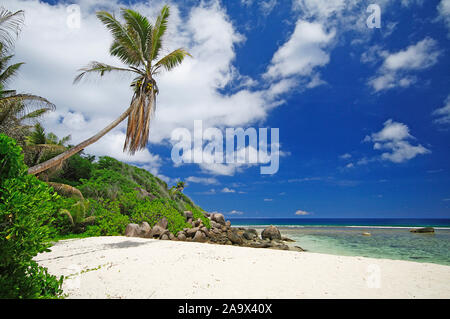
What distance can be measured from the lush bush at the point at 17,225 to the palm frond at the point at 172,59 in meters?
8.58

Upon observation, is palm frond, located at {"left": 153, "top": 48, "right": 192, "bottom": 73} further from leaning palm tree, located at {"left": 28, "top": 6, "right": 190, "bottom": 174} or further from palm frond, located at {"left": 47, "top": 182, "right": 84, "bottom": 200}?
palm frond, located at {"left": 47, "top": 182, "right": 84, "bottom": 200}

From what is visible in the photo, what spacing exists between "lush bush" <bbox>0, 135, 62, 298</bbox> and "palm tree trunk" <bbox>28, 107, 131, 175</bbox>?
4869 mm

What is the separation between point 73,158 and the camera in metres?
18.3

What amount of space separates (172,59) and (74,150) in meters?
5.92

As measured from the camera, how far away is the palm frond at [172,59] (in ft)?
36.0

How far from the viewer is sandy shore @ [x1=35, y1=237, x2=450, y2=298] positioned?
4.51m

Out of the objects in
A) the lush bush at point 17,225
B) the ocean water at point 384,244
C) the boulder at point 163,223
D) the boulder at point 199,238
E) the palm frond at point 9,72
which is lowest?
the ocean water at point 384,244

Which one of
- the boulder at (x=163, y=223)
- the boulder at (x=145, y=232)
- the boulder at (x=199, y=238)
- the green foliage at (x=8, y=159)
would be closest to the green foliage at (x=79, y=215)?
the boulder at (x=145, y=232)

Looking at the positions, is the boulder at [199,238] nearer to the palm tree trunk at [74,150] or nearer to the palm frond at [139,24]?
the palm tree trunk at [74,150]

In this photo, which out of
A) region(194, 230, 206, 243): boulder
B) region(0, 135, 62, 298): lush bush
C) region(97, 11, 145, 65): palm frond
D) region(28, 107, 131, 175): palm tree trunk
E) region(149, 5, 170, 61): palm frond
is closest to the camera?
region(0, 135, 62, 298): lush bush

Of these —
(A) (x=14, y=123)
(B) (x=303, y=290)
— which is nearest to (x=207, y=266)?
(B) (x=303, y=290)

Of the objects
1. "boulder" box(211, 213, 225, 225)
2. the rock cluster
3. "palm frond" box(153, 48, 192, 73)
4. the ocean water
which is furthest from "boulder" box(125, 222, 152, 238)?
"boulder" box(211, 213, 225, 225)

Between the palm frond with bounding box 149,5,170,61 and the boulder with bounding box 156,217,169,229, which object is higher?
the palm frond with bounding box 149,5,170,61
